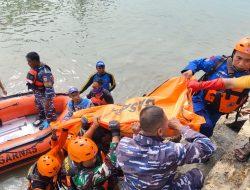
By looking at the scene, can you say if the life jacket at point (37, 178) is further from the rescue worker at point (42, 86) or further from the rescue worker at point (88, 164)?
the rescue worker at point (42, 86)

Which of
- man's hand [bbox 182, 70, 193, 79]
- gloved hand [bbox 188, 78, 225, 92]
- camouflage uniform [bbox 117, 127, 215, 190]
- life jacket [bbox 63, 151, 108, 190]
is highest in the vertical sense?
gloved hand [bbox 188, 78, 225, 92]

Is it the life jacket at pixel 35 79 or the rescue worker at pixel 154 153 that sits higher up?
the rescue worker at pixel 154 153

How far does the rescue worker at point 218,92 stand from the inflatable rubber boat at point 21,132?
10.9ft

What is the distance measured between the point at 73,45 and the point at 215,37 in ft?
19.7

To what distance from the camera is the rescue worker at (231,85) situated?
10.6 feet

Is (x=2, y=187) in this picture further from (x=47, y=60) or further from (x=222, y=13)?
(x=222, y=13)

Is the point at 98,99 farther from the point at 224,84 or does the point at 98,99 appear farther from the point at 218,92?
the point at 224,84

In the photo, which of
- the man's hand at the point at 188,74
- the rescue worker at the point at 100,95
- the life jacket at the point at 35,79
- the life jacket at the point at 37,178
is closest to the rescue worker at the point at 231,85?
the man's hand at the point at 188,74

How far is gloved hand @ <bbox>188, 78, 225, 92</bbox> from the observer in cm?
339

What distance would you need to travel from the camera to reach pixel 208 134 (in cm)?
412

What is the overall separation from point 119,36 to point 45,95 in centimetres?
831

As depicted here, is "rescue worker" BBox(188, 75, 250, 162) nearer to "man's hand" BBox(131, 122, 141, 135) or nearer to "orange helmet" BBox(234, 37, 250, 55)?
"orange helmet" BBox(234, 37, 250, 55)

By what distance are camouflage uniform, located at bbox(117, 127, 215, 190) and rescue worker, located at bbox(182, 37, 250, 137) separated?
112 centimetres

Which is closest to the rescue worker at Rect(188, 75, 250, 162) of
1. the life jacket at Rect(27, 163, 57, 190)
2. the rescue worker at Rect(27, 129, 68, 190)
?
the rescue worker at Rect(27, 129, 68, 190)
